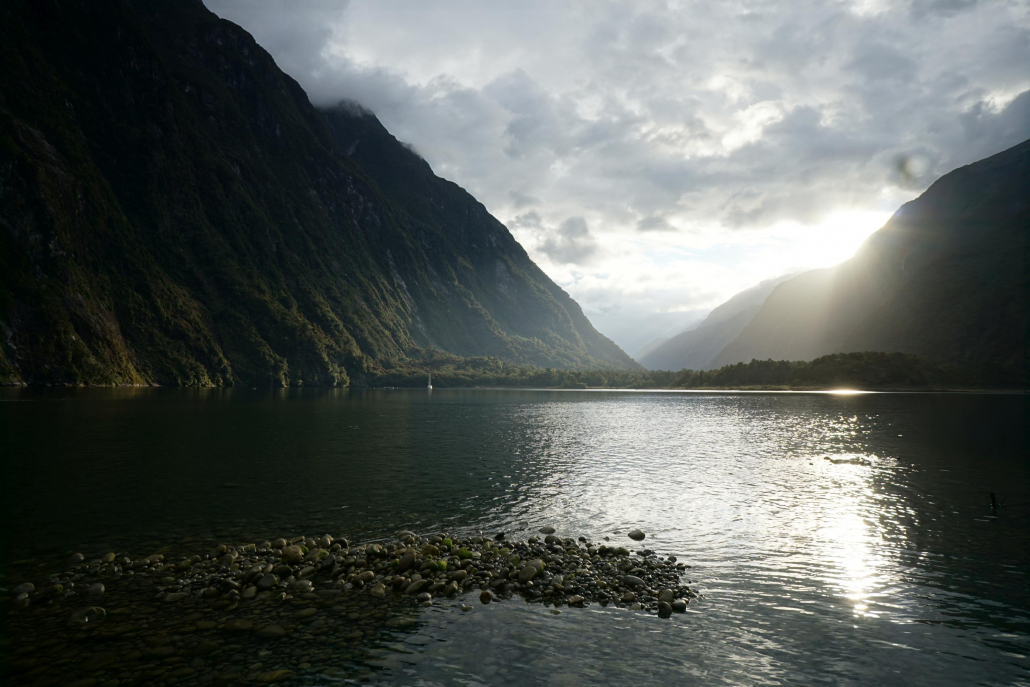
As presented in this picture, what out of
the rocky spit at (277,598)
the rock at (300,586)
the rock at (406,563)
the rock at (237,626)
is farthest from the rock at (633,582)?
the rock at (237,626)

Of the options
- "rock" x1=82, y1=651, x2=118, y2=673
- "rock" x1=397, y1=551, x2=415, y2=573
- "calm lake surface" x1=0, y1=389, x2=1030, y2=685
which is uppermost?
"rock" x1=397, y1=551, x2=415, y2=573

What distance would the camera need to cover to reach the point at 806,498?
132 ft

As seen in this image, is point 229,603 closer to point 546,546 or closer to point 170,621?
point 170,621

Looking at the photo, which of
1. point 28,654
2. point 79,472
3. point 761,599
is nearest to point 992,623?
point 761,599

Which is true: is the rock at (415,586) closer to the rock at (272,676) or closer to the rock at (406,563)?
the rock at (406,563)

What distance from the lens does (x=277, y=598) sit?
19.9 meters

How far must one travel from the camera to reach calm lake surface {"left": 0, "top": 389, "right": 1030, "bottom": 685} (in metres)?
16.5

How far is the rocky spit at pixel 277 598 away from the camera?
1524 centimetres

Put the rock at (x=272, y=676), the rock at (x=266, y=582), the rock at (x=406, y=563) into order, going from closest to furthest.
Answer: the rock at (x=272, y=676) → the rock at (x=266, y=582) → the rock at (x=406, y=563)

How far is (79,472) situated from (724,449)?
66.8m

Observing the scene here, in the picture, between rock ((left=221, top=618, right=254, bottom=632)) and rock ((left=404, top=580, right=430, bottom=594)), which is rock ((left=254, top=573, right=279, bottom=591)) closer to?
rock ((left=221, top=618, right=254, bottom=632))

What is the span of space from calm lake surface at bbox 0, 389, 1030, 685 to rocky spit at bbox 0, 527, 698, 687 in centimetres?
116

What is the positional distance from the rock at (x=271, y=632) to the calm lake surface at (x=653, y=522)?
302 centimetres

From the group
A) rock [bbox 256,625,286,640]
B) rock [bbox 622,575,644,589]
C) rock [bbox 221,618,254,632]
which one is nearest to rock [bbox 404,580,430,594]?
rock [bbox 256,625,286,640]
